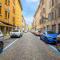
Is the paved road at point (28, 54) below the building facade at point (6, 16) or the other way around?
below

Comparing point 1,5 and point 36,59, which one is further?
point 1,5

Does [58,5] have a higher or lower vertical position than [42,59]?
higher

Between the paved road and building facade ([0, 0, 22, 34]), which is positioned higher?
building facade ([0, 0, 22, 34])

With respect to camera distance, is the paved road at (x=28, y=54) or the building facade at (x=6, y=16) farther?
the building facade at (x=6, y=16)

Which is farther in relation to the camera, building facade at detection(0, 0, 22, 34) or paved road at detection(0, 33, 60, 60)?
building facade at detection(0, 0, 22, 34)

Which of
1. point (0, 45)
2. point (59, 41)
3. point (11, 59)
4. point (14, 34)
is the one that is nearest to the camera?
point (11, 59)

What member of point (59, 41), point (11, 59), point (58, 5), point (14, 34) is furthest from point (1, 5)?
point (11, 59)

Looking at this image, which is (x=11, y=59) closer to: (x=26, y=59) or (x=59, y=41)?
(x=26, y=59)

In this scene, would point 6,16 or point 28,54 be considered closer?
point 28,54

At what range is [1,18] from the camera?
37531mm

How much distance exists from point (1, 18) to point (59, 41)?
83.4 ft

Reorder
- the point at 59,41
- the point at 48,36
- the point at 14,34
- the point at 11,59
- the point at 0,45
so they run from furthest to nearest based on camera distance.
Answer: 1. the point at 14,34
2. the point at 48,36
3. the point at 59,41
4. the point at 0,45
5. the point at 11,59

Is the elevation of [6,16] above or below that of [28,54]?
above

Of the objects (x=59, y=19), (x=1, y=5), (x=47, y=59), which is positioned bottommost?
(x=47, y=59)
